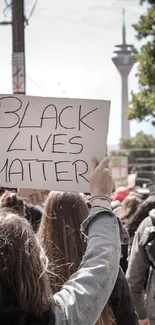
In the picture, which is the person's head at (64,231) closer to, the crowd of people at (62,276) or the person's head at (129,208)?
the crowd of people at (62,276)

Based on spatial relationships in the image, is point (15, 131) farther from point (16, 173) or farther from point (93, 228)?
point (93, 228)

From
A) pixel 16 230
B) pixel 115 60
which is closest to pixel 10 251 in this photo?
pixel 16 230

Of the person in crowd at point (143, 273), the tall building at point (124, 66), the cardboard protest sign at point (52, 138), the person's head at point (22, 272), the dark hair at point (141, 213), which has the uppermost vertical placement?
the tall building at point (124, 66)

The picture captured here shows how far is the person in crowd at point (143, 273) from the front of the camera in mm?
3455

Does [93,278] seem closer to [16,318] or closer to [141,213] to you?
[16,318]

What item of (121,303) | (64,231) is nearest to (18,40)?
(64,231)

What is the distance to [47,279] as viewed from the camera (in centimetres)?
169

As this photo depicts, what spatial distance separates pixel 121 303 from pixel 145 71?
56.4 ft

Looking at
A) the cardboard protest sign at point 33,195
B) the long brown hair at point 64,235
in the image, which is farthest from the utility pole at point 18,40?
the long brown hair at point 64,235

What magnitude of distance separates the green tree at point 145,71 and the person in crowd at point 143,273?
522 inches

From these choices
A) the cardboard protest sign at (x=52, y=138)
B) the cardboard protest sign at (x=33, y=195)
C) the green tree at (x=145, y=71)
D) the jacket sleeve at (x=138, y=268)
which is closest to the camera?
the cardboard protest sign at (x=52, y=138)

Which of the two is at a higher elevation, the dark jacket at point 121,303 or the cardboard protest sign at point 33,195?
the cardboard protest sign at point 33,195

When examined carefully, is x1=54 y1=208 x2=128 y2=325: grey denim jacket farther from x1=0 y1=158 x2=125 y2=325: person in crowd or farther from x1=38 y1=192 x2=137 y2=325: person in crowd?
x1=38 y1=192 x2=137 y2=325: person in crowd

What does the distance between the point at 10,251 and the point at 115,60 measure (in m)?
128
